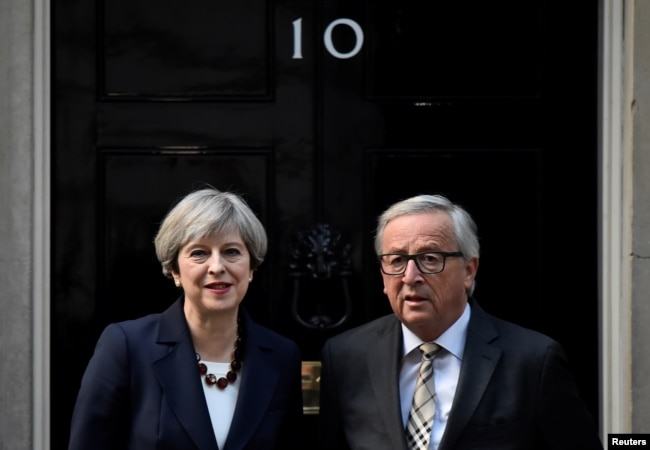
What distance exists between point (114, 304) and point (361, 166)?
125 cm

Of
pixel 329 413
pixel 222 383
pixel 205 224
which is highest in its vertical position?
pixel 205 224

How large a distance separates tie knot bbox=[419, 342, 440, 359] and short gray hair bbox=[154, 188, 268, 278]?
2.15 ft

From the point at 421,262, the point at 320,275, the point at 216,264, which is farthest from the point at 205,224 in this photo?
the point at 320,275

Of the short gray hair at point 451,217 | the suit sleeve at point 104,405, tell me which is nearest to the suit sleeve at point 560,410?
the short gray hair at point 451,217

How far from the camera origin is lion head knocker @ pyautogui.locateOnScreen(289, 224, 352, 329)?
5.57m

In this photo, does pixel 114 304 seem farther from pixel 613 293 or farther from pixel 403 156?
pixel 613 293

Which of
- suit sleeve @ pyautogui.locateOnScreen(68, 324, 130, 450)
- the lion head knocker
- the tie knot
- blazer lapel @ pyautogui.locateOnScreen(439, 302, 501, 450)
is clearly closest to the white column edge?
the lion head knocker

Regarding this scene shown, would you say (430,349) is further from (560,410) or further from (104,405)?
(104,405)

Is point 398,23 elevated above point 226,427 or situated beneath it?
elevated above

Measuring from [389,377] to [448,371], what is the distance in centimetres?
20

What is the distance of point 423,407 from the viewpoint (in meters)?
4.12

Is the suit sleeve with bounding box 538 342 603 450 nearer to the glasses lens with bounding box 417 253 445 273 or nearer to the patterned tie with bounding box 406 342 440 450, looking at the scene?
the patterned tie with bounding box 406 342 440 450

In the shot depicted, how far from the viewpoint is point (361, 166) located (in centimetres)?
561

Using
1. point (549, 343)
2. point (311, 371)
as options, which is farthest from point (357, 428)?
point (311, 371)
